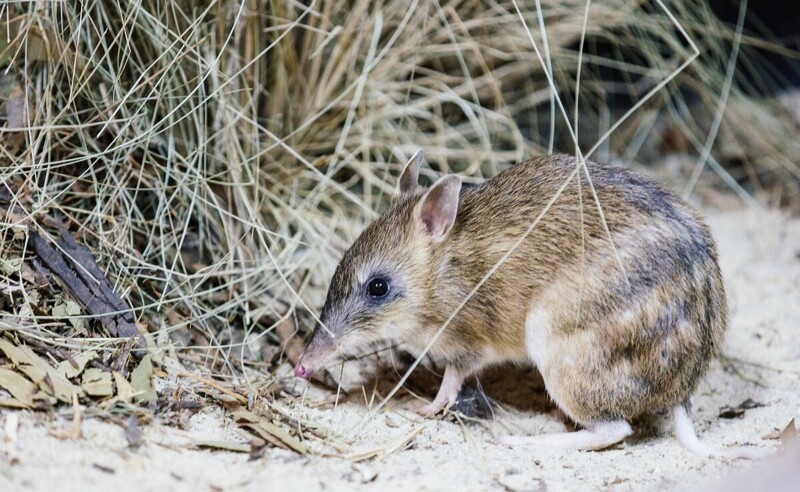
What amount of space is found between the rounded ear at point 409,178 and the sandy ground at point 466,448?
108 cm

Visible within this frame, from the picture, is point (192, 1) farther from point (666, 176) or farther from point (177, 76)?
point (666, 176)

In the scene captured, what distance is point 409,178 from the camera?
14.0ft

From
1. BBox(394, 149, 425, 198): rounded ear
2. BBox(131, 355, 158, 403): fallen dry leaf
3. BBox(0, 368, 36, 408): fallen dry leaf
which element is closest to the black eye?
BBox(394, 149, 425, 198): rounded ear

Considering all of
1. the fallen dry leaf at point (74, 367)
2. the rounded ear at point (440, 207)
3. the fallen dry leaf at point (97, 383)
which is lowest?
the fallen dry leaf at point (97, 383)

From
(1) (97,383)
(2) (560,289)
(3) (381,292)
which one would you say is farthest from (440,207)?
(1) (97,383)

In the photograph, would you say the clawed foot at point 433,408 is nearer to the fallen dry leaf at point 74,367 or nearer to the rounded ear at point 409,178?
the rounded ear at point 409,178

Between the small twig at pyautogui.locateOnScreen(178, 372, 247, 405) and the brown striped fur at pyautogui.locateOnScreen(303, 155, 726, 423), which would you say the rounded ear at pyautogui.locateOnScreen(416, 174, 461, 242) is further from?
the small twig at pyautogui.locateOnScreen(178, 372, 247, 405)

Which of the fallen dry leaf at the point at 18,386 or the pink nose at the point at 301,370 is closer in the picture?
the fallen dry leaf at the point at 18,386

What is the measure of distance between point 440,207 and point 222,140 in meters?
1.49

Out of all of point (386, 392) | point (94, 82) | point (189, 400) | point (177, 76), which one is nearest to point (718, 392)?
point (386, 392)

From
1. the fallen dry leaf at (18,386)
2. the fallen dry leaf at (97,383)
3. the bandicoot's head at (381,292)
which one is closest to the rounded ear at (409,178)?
the bandicoot's head at (381,292)

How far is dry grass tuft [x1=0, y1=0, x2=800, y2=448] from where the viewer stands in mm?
4082

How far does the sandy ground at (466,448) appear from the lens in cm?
291

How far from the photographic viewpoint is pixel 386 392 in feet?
14.4
